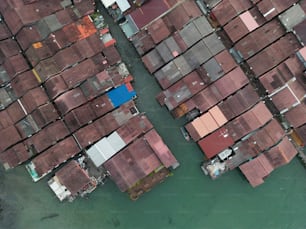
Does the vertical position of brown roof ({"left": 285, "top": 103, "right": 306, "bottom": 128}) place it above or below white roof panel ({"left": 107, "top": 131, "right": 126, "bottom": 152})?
below

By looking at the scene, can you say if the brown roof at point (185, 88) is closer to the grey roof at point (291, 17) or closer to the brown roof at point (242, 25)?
the brown roof at point (242, 25)

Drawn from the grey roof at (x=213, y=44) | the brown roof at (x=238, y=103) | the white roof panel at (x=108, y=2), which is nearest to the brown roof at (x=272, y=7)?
the grey roof at (x=213, y=44)

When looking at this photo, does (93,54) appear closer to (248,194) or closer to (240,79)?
(240,79)

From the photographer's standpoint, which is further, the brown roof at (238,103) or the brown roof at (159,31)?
the brown roof at (159,31)

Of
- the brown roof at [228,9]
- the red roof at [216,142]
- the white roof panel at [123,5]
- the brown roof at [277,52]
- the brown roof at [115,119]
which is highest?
the white roof panel at [123,5]

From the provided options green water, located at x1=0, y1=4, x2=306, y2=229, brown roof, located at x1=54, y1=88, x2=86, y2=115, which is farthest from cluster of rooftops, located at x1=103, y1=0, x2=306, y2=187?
brown roof, located at x1=54, y1=88, x2=86, y2=115

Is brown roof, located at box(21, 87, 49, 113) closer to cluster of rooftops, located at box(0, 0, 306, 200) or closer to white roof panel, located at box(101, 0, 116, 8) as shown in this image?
cluster of rooftops, located at box(0, 0, 306, 200)

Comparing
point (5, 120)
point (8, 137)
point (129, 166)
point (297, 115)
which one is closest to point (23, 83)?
point (5, 120)
